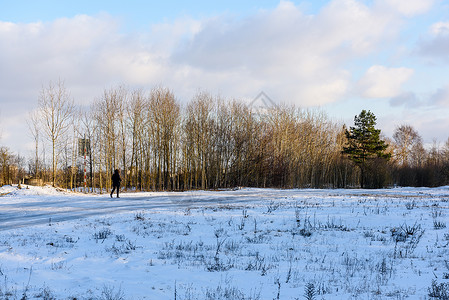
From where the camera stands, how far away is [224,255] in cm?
820

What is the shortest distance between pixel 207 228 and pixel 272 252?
11.3ft

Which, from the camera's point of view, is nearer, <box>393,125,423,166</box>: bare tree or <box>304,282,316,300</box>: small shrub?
<box>304,282,316,300</box>: small shrub

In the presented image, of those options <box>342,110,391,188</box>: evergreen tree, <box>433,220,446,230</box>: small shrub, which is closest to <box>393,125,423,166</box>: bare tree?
<box>342,110,391,188</box>: evergreen tree

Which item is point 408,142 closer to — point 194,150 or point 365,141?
point 365,141

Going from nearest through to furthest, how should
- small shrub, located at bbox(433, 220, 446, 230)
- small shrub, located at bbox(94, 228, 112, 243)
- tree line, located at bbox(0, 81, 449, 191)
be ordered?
small shrub, located at bbox(94, 228, 112, 243) < small shrub, located at bbox(433, 220, 446, 230) < tree line, located at bbox(0, 81, 449, 191)

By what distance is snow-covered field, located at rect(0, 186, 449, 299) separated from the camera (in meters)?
5.68

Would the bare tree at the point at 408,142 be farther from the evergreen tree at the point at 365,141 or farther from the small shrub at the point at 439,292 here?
the small shrub at the point at 439,292

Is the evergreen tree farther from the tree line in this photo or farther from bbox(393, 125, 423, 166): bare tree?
bbox(393, 125, 423, 166): bare tree

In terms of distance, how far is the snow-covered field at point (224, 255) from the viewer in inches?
224

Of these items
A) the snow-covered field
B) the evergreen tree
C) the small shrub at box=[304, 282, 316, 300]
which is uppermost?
the evergreen tree

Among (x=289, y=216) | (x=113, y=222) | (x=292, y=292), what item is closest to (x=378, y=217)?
(x=289, y=216)

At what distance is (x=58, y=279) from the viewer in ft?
20.3

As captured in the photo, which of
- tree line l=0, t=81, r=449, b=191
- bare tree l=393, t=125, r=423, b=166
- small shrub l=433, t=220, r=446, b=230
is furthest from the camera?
bare tree l=393, t=125, r=423, b=166

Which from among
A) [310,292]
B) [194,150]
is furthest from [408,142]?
[310,292]
